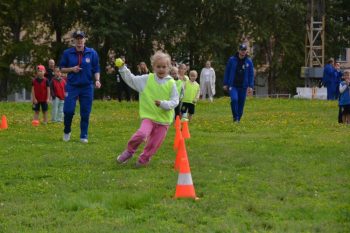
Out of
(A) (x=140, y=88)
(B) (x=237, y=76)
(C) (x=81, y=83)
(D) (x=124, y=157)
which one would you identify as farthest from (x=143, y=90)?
(B) (x=237, y=76)

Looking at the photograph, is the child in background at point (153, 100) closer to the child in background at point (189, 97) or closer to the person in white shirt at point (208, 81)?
the child in background at point (189, 97)

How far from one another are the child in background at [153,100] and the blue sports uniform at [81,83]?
114 inches

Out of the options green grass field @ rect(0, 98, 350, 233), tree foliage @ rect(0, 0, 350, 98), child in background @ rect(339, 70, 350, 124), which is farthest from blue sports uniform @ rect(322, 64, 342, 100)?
green grass field @ rect(0, 98, 350, 233)

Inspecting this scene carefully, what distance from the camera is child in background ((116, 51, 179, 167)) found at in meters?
9.82

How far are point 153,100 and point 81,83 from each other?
3.20m

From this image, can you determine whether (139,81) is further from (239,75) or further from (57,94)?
(57,94)

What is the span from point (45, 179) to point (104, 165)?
4.17 ft

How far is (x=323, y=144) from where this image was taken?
40.6 feet

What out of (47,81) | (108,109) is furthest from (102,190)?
(108,109)

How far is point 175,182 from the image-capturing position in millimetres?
8500

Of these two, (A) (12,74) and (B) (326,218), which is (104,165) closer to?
(B) (326,218)

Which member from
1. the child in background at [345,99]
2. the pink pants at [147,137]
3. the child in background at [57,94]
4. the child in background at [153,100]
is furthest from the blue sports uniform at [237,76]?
the pink pants at [147,137]

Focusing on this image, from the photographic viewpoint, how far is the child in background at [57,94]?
19.0 m

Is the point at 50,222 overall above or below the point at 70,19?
below
